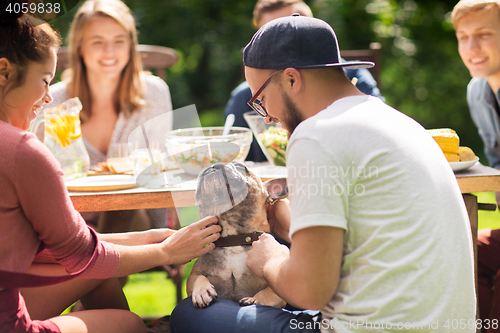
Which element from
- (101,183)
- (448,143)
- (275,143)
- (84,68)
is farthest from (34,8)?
(84,68)

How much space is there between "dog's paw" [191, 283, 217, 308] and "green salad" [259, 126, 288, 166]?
86cm

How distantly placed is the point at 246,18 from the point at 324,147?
7.60m

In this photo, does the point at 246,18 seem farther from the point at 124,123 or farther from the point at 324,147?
the point at 324,147

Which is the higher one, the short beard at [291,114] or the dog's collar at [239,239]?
the short beard at [291,114]

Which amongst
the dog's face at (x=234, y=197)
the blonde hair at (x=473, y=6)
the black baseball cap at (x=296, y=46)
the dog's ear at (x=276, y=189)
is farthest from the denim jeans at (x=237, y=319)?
the blonde hair at (x=473, y=6)

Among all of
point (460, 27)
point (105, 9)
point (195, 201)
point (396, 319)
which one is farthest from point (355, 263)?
point (105, 9)

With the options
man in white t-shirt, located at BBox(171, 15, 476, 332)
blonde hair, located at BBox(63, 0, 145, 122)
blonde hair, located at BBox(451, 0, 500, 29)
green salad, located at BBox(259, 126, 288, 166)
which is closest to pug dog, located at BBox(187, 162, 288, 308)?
man in white t-shirt, located at BBox(171, 15, 476, 332)

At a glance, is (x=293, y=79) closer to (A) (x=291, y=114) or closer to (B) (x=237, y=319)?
(A) (x=291, y=114)

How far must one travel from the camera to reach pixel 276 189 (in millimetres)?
1637

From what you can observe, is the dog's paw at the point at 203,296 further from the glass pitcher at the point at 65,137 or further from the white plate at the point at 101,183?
the glass pitcher at the point at 65,137

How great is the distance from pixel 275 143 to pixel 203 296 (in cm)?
91

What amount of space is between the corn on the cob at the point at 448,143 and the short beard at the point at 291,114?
89cm

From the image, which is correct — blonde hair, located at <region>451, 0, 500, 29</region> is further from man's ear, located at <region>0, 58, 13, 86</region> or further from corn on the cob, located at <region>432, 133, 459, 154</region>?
man's ear, located at <region>0, 58, 13, 86</region>

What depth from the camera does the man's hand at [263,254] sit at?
1382 millimetres
